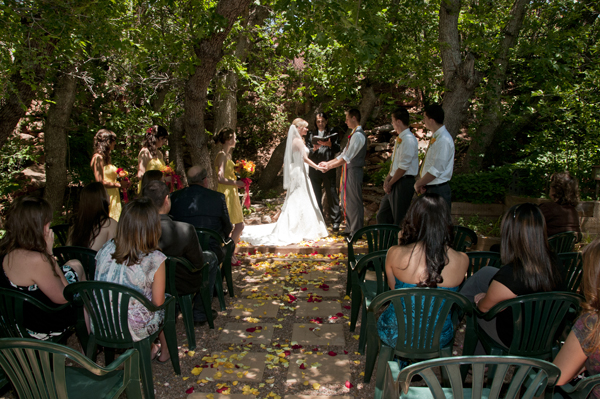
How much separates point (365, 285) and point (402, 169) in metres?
2.48

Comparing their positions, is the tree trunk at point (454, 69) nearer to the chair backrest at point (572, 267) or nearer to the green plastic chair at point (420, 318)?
the chair backrest at point (572, 267)

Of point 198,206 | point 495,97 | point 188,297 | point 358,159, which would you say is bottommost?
point 188,297

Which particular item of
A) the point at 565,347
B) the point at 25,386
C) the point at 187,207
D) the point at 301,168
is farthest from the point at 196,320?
the point at 301,168

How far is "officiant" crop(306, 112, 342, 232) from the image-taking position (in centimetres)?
780

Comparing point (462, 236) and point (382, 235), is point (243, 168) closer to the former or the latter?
point (382, 235)

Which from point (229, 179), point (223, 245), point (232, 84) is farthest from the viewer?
point (232, 84)

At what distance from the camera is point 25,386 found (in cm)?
186

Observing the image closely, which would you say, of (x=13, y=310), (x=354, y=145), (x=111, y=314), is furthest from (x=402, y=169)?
(x=13, y=310)

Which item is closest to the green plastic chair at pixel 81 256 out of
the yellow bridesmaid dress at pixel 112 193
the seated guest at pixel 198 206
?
the seated guest at pixel 198 206

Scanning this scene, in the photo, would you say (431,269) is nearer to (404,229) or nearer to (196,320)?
(404,229)

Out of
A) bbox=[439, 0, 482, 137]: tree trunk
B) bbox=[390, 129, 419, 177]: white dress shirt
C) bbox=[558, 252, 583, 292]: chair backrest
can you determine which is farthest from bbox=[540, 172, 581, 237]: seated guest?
bbox=[439, 0, 482, 137]: tree trunk

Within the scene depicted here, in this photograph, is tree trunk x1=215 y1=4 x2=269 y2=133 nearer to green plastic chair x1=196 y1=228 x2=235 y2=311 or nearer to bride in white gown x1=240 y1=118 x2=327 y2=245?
bride in white gown x1=240 y1=118 x2=327 y2=245

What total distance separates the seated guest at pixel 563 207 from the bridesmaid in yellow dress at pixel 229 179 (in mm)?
3790

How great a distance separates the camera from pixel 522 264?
247 centimetres
